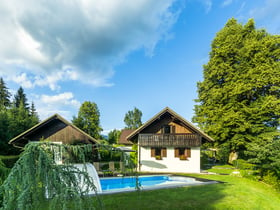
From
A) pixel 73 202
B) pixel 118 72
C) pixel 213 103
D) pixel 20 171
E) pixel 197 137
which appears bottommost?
pixel 197 137

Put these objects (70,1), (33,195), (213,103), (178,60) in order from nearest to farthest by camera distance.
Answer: (33,195), (70,1), (178,60), (213,103)

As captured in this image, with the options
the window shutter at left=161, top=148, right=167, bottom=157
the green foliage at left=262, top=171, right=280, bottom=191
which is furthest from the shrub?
the window shutter at left=161, top=148, right=167, bottom=157

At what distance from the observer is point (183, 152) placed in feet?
54.0

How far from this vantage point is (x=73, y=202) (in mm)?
1918

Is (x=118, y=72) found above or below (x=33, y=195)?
above

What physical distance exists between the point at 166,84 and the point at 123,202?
12.7 meters

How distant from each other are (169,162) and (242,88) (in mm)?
13045

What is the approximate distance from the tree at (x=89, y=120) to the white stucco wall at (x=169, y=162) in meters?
22.8

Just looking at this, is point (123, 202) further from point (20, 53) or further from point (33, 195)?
point (20, 53)

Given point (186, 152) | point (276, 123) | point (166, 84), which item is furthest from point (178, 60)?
point (276, 123)

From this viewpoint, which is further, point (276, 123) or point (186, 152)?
point (276, 123)

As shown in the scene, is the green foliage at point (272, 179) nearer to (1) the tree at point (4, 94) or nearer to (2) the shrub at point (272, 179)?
(2) the shrub at point (272, 179)

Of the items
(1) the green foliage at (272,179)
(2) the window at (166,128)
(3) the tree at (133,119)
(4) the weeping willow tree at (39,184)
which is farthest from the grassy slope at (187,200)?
(3) the tree at (133,119)

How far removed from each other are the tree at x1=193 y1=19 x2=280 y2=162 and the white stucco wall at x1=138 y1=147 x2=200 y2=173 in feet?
18.5
